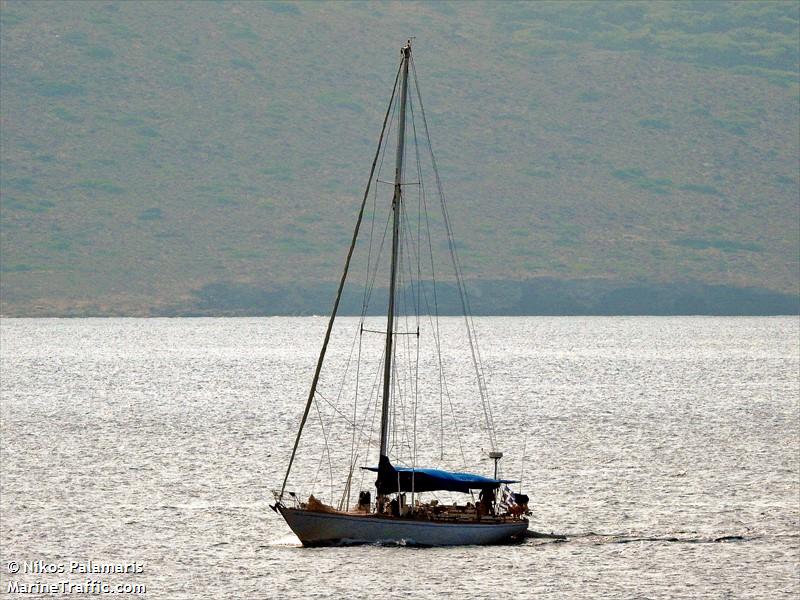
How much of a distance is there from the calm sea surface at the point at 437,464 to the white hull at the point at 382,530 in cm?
42

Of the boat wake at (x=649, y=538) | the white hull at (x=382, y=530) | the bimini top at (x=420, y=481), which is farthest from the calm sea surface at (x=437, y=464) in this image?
the bimini top at (x=420, y=481)

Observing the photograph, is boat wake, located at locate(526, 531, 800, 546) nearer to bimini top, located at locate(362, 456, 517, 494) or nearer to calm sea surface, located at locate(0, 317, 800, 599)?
calm sea surface, located at locate(0, 317, 800, 599)

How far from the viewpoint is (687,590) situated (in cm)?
4100

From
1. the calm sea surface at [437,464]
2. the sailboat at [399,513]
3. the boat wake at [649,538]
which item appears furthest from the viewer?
the boat wake at [649,538]

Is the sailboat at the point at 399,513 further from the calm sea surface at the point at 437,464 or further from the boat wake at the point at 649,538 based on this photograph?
the boat wake at the point at 649,538

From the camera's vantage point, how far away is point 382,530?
142 feet

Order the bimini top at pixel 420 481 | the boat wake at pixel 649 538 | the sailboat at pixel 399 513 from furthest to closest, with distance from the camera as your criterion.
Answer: the boat wake at pixel 649 538
the bimini top at pixel 420 481
the sailboat at pixel 399 513

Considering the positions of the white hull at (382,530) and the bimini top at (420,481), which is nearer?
the white hull at (382,530)

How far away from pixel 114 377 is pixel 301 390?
85.4ft

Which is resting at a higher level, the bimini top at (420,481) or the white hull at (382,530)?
the bimini top at (420,481)

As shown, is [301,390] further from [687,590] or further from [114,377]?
[687,590]

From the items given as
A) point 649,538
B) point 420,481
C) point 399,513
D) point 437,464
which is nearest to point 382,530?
point 399,513

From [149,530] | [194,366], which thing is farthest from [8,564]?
[194,366]

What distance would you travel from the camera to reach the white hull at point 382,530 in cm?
4312
